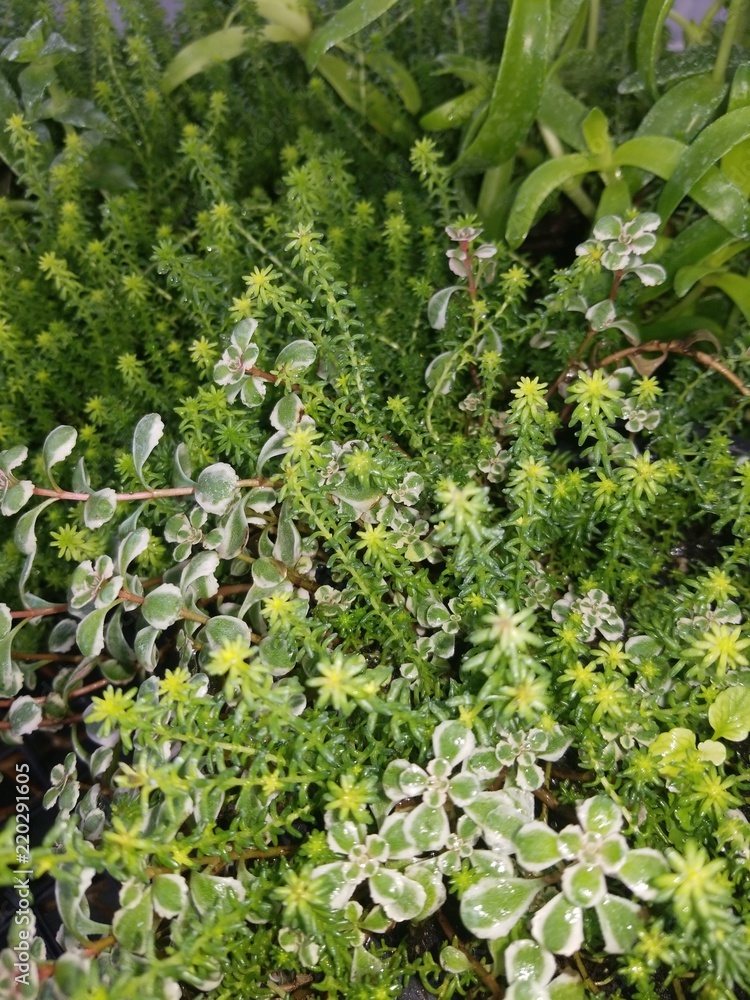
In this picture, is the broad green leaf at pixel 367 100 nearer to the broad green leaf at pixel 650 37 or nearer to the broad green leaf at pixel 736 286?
the broad green leaf at pixel 650 37

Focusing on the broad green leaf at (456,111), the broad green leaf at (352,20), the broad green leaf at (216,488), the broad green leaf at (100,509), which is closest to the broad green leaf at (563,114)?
the broad green leaf at (456,111)

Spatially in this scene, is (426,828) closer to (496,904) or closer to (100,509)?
(496,904)

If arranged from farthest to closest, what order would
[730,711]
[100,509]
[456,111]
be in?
[456,111] → [100,509] → [730,711]

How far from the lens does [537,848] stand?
2.15 ft

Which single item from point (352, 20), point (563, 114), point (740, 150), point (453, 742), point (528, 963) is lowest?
point (528, 963)

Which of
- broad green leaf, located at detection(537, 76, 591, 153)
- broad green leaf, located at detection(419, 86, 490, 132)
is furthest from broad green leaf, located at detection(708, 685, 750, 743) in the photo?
broad green leaf, located at detection(419, 86, 490, 132)

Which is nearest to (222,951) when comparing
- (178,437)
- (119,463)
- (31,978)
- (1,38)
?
(31,978)

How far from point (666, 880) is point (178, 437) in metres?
0.86

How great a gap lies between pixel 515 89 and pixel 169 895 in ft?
3.52

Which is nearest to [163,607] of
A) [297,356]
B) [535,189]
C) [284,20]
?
[297,356]

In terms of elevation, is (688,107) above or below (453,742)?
above

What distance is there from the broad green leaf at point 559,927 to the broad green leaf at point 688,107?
103 centimetres

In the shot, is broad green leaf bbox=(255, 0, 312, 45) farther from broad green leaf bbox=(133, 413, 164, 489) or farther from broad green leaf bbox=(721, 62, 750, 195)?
broad green leaf bbox=(133, 413, 164, 489)

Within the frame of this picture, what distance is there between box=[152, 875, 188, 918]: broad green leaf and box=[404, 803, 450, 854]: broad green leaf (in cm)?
20
